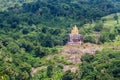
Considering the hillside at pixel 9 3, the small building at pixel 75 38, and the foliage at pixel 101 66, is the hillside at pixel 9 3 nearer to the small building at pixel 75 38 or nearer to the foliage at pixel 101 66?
the small building at pixel 75 38

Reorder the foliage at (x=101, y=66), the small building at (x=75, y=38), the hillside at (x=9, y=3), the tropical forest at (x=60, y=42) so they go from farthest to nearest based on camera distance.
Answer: the hillside at (x=9, y=3) < the small building at (x=75, y=38) < the tropical forest at (x=60, y=42) < the foliage at (x=101, y=66)

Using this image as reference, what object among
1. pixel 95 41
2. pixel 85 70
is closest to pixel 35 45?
pixel 95 41

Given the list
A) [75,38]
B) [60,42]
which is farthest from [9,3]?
[75,38]

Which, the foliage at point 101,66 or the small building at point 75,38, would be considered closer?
the foliage at point 101,66

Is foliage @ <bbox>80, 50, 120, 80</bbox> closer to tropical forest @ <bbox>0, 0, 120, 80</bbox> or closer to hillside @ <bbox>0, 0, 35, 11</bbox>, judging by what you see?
tropical forest @ <bbox>0, 0, 120, 80</bbox>

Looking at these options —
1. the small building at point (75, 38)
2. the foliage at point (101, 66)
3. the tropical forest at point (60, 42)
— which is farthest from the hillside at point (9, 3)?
the foliage at point (101, 66)

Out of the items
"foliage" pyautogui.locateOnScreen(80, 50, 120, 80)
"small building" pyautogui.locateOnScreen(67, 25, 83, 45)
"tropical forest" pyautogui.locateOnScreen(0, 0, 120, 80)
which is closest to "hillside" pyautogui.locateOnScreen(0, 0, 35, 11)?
"tropical forest" pyautogui.locateOnScreen(0, 0, 120, 80)

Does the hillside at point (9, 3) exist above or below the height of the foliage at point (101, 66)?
below

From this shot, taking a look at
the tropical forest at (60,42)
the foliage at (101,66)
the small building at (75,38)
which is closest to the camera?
the foliage at (101,66)

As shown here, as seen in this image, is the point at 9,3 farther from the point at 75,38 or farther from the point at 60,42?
the point at 75,38

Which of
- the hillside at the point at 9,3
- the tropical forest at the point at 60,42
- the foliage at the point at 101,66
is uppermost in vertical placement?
the foliage at the point at 101,66

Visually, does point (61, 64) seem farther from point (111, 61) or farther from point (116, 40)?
point (116, 40)
